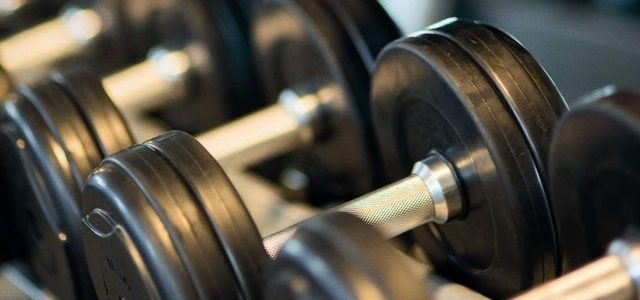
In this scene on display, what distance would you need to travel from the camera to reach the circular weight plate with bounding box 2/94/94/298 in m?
0.87

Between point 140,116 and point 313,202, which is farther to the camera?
Result: point 140,116

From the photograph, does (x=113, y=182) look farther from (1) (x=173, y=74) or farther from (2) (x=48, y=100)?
(1) (x=173, y=74)

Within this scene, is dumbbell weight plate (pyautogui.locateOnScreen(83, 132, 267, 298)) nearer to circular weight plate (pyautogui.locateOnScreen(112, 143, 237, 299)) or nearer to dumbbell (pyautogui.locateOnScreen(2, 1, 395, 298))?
circular weight plate (pyautogui.locateOnScreen(112, 143, 237, 299))

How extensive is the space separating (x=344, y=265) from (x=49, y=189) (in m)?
0.41

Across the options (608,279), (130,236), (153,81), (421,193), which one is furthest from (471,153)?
(153,81)

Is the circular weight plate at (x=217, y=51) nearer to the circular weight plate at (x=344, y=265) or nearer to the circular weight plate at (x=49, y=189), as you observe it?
the circular weight plate at (x=49, y=189)

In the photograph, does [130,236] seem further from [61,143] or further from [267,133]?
[267,133]

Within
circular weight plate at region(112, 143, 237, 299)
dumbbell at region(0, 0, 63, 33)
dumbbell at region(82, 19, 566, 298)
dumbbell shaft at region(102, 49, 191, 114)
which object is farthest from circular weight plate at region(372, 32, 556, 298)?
dumbbell at region(0, 0, 63, 33)

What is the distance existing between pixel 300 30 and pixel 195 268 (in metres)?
0.42

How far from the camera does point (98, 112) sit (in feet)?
2.92

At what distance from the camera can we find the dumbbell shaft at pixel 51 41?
1.34m

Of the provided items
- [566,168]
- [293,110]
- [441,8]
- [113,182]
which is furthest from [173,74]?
[441,8]

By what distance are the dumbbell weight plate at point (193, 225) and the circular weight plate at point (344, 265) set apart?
0.34 ft

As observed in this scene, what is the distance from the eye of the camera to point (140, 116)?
4.27 feet
